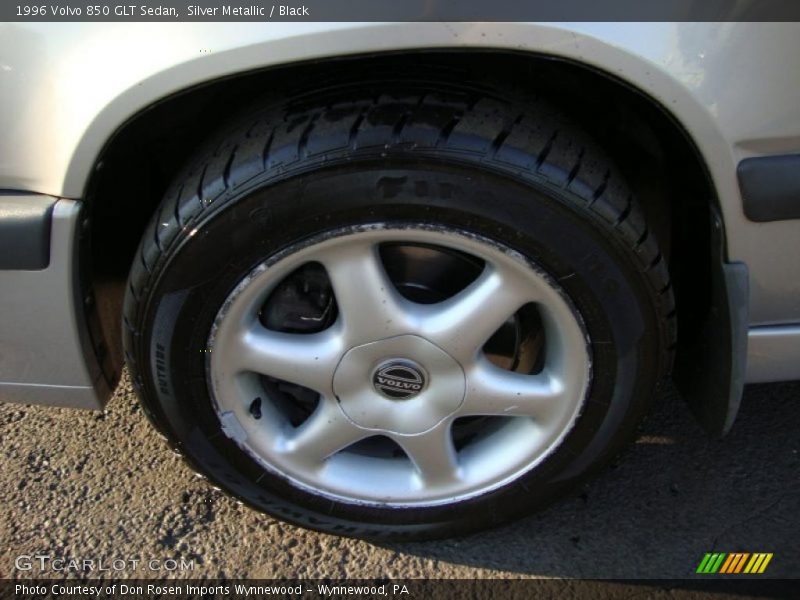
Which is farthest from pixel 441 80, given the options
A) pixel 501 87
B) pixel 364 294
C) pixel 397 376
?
pixel 397 376

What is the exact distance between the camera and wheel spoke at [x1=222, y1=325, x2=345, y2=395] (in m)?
1.58

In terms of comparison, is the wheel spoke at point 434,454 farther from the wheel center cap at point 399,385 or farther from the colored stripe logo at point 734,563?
the colored stripe logo at point 734,563

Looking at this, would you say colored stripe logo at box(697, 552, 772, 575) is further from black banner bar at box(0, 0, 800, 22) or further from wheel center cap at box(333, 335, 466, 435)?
black banner bar at box(0, 0, 800, 22)

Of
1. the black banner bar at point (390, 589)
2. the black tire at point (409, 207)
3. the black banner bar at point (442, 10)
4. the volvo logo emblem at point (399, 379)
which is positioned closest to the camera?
the black banner bar at point (442, 10)

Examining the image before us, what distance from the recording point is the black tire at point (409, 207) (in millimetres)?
1367

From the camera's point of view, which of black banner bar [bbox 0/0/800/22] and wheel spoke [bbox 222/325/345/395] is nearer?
black banner bar [bbox 0/0/800/22]

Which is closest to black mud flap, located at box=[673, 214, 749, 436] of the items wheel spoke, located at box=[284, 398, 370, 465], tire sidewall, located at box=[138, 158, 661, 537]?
tire sidewall, located at box=[138, 158, 661, 537]

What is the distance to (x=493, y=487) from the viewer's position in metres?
1.75

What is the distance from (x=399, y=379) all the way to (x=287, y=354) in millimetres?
232

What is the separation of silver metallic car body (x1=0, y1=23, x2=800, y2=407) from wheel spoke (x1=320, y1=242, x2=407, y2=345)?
378 mm

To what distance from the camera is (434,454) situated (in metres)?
1.71

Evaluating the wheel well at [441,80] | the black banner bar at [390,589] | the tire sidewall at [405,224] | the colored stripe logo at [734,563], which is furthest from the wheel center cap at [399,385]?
the colored stripe logo at [734,563]

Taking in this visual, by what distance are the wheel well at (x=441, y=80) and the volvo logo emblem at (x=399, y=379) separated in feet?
1.81

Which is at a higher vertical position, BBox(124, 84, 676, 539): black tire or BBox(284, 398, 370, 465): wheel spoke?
BBox(124, 84, 676, 539): black tire
